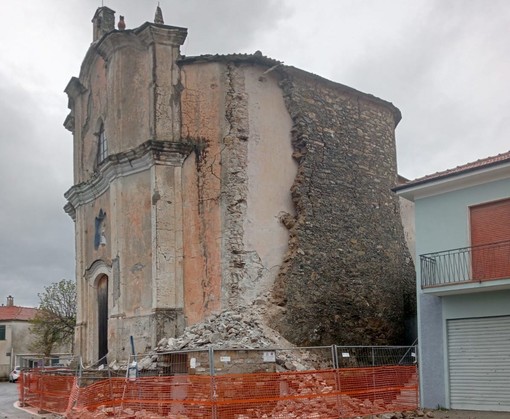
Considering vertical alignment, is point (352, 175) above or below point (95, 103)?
below

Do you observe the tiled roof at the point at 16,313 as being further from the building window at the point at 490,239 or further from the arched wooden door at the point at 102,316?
the building window at the point at 490,239

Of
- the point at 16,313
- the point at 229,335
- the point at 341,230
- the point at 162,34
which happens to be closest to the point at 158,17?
the point at 162,34

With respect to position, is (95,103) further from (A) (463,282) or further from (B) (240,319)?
(A) (463,282)

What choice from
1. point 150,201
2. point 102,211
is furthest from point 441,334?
point 102,211

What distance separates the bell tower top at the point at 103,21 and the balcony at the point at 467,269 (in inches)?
593

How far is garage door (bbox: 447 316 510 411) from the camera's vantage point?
15133 mm

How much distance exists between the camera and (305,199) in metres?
20.2

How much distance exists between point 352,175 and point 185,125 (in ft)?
19.0

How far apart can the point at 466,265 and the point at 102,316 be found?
1295cm

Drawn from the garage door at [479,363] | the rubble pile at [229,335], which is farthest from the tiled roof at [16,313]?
the garage door at [479,363]

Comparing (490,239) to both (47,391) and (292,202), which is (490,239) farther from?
(47,391)

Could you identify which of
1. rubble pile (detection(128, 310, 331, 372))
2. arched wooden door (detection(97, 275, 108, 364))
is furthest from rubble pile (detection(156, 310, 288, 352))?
arched wooden door (detection(97, 275, 108, 364))

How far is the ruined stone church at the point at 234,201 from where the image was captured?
754 inches

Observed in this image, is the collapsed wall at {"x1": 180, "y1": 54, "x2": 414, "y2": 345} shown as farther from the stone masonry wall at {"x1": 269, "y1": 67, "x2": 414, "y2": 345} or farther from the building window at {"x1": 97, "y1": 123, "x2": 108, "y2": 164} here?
the building window at {"x1": 97, "y1": 123, "x2": 108, "y2": 164}
